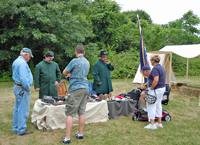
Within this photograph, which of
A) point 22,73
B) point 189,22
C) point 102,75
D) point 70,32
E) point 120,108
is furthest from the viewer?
point 189,22

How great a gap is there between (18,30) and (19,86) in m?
7.44

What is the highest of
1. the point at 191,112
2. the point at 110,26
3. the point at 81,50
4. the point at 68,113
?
the point at 110,26

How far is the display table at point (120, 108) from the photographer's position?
451 centimetres

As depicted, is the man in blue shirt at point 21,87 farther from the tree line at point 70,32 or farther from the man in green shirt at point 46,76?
the tree line at point 70,32

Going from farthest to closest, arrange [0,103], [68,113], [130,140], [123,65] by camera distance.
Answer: [123,65], [0,103], [130,140], [68,113]

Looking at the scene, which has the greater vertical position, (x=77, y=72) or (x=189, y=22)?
(x=189, y=22)

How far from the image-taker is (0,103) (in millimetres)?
6051

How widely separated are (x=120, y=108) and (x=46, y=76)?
1892 millimetres

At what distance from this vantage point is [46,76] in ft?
14.1

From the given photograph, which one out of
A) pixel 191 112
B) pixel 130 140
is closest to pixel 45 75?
pixel 130 140

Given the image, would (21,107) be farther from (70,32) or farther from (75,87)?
(70,32)

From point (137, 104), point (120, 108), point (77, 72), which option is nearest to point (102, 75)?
point (120, 108)

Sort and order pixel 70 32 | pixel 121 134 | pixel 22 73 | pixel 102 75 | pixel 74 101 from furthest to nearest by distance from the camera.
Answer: pixel 70 32
pixel 102 75
pixel 121 134
pixel 22 73
pixel 74 101

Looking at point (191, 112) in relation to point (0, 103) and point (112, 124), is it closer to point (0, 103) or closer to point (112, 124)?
point (112, 124)
